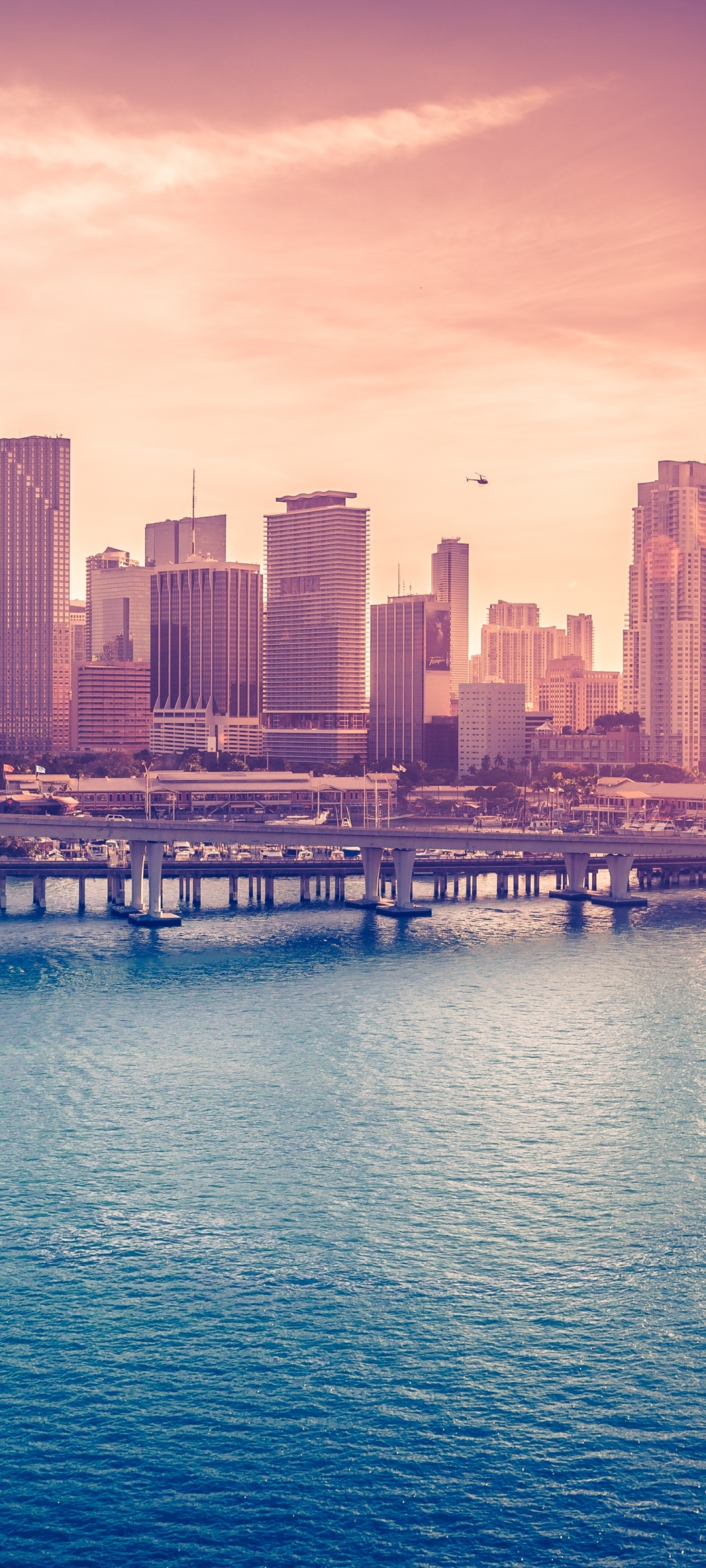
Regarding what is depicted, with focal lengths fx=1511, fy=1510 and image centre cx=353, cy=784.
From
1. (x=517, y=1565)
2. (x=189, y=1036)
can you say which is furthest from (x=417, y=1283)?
(x=189, y=1036)

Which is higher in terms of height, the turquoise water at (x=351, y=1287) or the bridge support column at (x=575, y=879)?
the bridge support column at (x=575, y=879)

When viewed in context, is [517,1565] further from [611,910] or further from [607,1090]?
[611,910]

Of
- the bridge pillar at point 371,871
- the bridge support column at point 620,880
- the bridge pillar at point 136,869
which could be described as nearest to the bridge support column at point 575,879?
the bridge support column at point 620,880

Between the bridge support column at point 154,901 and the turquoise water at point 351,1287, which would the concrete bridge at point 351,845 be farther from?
the turquoise water at point 351,1287

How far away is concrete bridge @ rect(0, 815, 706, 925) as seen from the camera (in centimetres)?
15175

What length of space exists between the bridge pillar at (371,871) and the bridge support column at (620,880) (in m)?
25.2

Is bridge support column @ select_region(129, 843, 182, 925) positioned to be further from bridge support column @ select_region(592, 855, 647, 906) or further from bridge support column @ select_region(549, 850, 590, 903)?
bridge support column @ select_region(592, 855, 647, 906)

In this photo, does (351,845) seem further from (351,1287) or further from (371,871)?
(351,1287)

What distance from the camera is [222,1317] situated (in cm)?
5025

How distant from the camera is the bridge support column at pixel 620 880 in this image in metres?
164

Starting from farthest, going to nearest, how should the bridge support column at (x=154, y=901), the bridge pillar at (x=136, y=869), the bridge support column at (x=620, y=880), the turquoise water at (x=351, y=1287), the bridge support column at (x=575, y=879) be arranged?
the bridge support column at (x=575, y=879), the bridge support column at (x=620, y=880), the bridge pillar at (x=136, y=869), the bridge support column at (x=154, y=901), the turquoise water at (x=351, y=1287)

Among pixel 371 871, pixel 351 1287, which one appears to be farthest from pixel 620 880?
pixel 351 1287

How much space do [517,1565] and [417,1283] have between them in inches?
585

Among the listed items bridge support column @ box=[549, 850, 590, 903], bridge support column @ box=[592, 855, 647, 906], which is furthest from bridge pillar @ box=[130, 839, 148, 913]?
bridge support column @ box=[592, 855, 647, 906]
